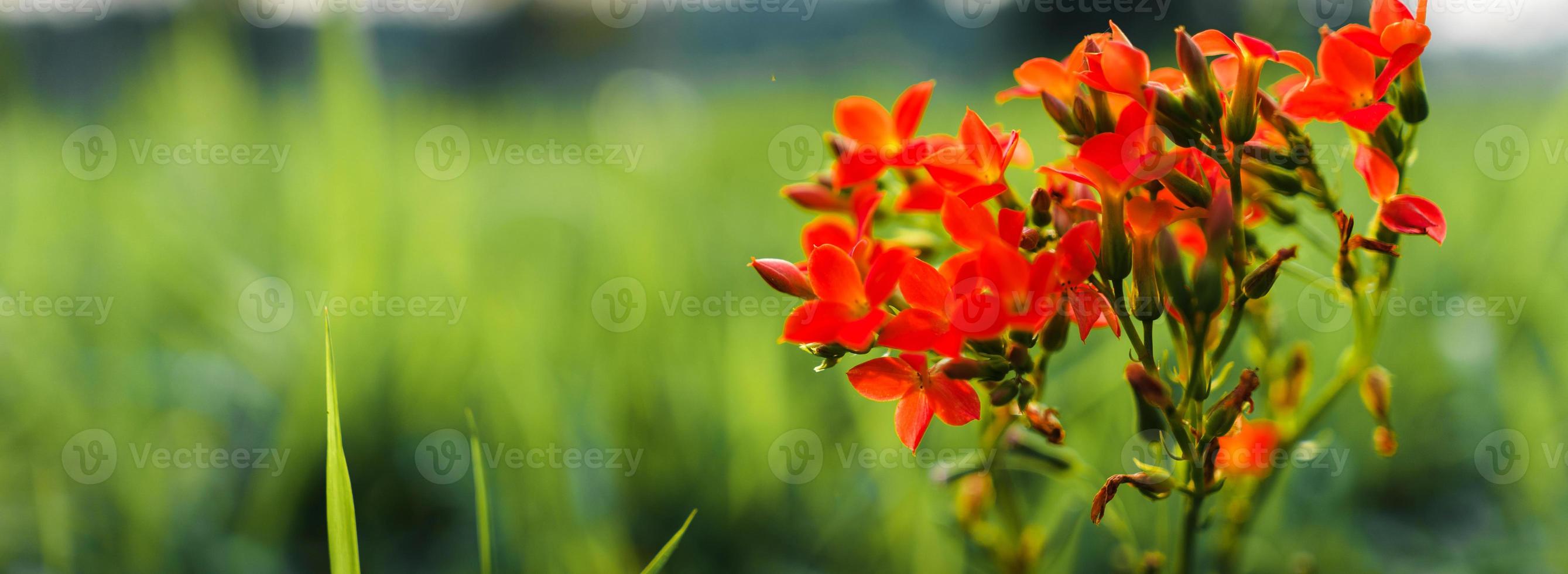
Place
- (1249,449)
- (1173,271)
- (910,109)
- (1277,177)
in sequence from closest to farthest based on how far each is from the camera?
(1173,271)
(1277,177)
(910,109)
(1249,449)

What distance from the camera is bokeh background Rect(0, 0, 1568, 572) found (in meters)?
1.34

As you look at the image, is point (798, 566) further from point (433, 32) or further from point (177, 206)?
point (433, 32)

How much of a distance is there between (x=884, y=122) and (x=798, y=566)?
0.74 meters

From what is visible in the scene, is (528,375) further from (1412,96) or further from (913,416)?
(1412,96)

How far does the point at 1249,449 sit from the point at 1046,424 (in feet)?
1.15

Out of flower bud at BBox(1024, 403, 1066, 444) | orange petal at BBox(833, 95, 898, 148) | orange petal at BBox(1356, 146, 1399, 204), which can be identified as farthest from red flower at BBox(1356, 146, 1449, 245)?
orange petal at BBox(833, 95, 898, 148)

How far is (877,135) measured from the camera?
932 millimetres

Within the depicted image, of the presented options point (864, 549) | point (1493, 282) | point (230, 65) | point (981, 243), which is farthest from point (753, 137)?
point (981, 243)

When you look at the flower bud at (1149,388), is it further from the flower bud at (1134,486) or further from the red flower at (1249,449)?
the red flower at (1249,449)

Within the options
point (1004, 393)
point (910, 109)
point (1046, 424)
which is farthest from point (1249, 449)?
point (910, 109)

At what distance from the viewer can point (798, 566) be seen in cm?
133

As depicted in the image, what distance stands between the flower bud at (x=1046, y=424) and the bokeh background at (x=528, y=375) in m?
0.14

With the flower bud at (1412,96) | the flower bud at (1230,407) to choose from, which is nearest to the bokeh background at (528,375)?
the flower bud at (1412,96)

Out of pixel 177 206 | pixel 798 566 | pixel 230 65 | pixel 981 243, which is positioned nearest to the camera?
pixel 981 243
